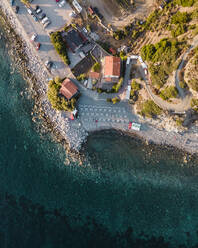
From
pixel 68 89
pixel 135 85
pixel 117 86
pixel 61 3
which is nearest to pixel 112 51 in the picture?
pixel 117 86

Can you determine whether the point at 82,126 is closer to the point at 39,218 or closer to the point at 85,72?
the point at 85,72

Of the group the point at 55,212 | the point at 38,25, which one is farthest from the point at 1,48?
the point at 55,212

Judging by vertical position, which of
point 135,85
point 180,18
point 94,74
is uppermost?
point 180,18

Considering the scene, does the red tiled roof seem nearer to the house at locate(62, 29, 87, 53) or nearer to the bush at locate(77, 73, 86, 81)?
the house at locate(62, 29, 87, 53)

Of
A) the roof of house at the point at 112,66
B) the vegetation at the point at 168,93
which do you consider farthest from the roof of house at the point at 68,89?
the vegetation at the point at 168,93

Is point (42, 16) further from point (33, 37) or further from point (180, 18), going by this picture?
point (180, 18)

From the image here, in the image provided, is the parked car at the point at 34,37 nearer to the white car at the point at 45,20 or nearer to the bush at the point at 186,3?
the white car at the point at 45,20

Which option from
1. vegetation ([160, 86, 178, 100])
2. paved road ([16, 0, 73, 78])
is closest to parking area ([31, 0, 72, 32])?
paved road ([16, 0, 73, 78])
